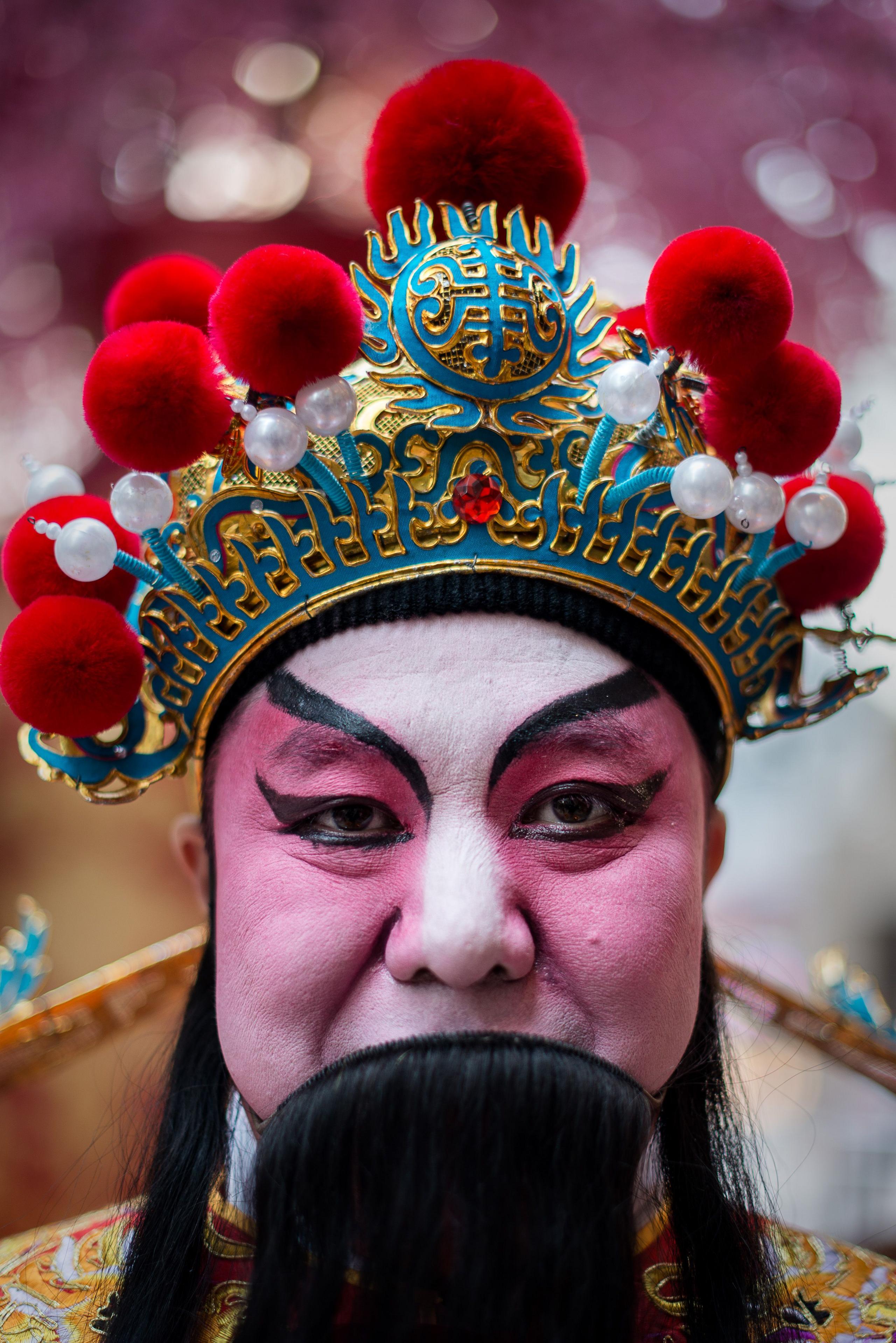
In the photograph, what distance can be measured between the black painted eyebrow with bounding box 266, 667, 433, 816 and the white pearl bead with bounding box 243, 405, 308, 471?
0.94 feet

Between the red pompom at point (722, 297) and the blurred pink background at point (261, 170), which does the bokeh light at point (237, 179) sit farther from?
the red pompom at point (722, 297)

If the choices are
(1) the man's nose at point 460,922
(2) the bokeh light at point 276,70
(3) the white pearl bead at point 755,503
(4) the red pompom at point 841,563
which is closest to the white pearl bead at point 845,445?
(4) the red pompom at point 841,563

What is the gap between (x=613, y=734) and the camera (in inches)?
55.5

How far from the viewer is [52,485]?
1.74 metres

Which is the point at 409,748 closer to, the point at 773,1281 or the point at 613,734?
the point at 613,734

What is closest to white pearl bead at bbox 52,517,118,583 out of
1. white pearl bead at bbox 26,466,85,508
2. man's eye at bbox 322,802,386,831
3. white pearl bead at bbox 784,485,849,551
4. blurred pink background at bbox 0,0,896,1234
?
white pearl bead at bbox 26,466,85,508

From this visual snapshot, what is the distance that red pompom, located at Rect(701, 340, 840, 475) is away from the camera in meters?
A: 1.49

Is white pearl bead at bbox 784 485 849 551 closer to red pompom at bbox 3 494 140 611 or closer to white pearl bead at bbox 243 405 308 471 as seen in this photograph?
white pearl bead at bbox 243 405 308 471

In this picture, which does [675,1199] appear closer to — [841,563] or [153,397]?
A: [841,563]

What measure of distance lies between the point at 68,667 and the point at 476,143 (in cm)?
97

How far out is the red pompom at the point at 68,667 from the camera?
1.41 metres

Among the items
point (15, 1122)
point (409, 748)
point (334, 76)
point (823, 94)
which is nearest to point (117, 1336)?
point (409, 748)

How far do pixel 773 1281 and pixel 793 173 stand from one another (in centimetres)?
285

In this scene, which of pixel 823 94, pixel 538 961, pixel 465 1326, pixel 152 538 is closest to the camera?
pixel 465 1326
